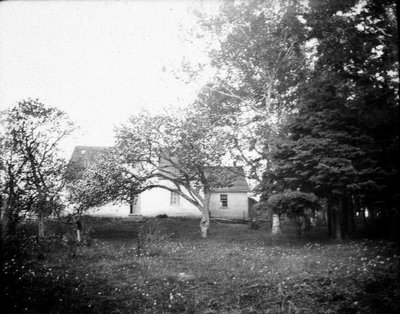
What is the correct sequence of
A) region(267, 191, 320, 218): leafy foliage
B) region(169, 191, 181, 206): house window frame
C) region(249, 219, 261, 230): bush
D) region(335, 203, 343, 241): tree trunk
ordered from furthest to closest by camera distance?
region(169, 191, 181, 206): house window frame
region(249, 219, 261, 230): bush
region(335, 203, 343, 241): tree trunk
region(267, 191, 320, 218): leafy foliage

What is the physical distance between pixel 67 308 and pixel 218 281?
412 centimetres

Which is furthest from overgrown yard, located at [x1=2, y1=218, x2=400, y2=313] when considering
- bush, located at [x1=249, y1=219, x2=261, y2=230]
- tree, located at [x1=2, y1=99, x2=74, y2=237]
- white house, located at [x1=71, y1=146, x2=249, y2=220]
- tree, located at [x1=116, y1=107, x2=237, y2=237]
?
white house, located at [x1=71, y1=146, x2=249, y2=220]

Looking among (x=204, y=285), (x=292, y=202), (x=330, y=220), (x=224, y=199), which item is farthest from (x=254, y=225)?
(x=204, y=285)

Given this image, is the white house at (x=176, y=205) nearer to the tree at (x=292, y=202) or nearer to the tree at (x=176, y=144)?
the tree at (x=176, y=144)

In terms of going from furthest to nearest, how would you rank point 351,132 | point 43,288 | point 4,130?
point 4,130 < point 351,132 < point 43,288

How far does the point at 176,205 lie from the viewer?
35188mm

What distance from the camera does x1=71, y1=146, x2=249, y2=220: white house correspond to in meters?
34.3

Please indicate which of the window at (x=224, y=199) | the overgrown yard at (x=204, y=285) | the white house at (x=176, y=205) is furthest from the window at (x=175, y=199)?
the overgrown yard at (x=204, y=285)

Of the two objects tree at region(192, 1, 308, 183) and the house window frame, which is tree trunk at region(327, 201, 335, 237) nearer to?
tree at region(192, 1, 308, 183)

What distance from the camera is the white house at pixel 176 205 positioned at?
113 ft

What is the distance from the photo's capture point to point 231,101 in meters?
26.8

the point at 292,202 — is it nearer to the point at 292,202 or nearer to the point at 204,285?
the point at 292,202

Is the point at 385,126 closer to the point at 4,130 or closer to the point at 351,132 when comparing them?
the point at 351,132

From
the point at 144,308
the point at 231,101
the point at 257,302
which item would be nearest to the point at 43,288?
the point at 144,308
